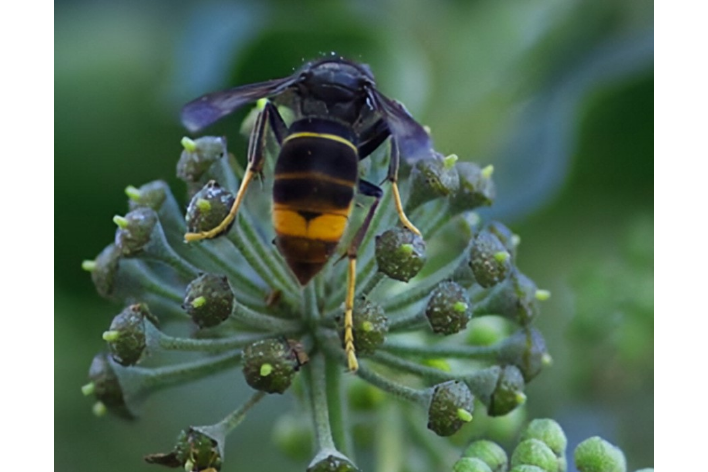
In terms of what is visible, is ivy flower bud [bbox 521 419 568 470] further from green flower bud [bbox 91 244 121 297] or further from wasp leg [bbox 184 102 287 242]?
green flower bud [bbox 91 244 121 297]

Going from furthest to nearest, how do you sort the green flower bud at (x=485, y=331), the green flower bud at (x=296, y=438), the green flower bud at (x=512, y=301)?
the green flower bud at (x=296, y=438)
the green flower bud at (x=485, y=331)
the green flower bud at (x=512, y=301)

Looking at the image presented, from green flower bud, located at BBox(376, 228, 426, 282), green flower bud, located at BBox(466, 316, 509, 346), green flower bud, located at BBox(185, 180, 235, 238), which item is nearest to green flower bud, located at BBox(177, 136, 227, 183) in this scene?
green flower bud, located at BBox(185, 180, 235, 238)

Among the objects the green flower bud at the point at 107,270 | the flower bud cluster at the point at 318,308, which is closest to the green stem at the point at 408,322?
the flower bud cluster at the point at 318,308

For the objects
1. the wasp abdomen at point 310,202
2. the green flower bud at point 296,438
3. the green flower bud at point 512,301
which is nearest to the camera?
the wasp abdomen at point 310,202

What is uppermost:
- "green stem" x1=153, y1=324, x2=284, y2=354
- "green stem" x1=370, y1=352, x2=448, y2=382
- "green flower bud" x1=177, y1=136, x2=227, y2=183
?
"green flower bud" x1=177, y1=136, x2=227, y2=183

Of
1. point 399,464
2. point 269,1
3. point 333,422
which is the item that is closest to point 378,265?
point 333,422

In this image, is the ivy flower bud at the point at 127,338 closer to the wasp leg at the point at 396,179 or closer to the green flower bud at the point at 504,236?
the wasp leg at the point at 396,179

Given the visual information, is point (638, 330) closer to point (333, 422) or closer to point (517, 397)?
point (517, 397)
